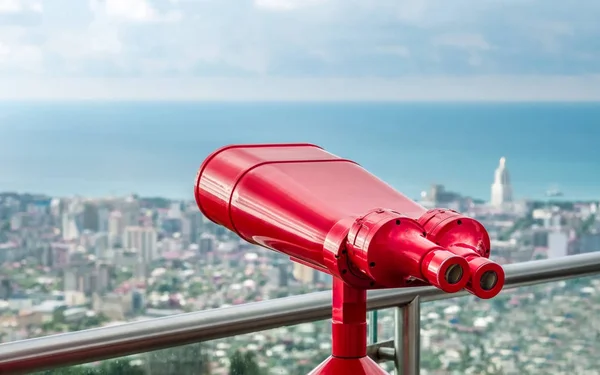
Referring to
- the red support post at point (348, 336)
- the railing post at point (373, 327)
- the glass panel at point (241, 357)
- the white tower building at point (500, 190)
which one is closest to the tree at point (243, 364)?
the glass panel at point (241, 357)

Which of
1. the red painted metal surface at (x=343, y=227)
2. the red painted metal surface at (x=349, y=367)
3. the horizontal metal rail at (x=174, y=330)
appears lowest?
the horizontal metal rail at (x=174, y=330)

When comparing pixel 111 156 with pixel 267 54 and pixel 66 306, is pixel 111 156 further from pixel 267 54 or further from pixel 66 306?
pixel 66 306

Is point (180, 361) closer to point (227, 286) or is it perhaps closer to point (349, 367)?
point (349, 367)

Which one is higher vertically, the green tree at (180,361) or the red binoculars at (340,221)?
the red binoculars at (340,221)

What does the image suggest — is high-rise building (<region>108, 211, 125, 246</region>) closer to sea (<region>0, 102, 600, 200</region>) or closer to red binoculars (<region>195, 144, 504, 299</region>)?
sea (<region>0, 102, 600, 200</region>)

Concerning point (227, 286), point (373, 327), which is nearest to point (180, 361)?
point (373, 327)

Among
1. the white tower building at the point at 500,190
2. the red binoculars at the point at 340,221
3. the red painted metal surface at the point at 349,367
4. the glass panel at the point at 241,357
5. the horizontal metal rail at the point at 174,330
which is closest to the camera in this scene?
the red binoculars at the point at 340,221

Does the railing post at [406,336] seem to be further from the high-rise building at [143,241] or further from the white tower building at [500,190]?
the high-rise building at [143,241]
